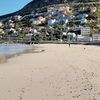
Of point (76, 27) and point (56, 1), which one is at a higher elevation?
point (56, 1)

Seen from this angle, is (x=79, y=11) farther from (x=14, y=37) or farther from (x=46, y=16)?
(x=14, y=37)

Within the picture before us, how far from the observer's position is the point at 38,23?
151 m

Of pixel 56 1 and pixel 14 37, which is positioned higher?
pixel 56 1

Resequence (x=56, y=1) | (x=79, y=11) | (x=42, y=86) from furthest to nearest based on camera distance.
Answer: (x=56, y=1) < (x=79, y=11) < (x=42, y=86)

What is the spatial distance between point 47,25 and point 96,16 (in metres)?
19.9

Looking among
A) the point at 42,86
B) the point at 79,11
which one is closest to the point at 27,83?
the point at 42,86

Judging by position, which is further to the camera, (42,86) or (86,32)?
(86,32)

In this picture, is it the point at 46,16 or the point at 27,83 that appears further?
the point at 46,16

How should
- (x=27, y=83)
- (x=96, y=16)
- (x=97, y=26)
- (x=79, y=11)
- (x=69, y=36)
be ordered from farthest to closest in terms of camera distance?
(x=79, y=11), (x=96, y=16), (x=97, y=26), (x=69, y=36), (x=27, y=83)

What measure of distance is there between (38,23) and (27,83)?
13864 centimetres

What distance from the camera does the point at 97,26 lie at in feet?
421

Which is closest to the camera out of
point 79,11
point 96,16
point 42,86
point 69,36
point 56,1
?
point 42,86

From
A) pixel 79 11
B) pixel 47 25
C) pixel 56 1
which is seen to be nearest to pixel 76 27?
pixel 47 25

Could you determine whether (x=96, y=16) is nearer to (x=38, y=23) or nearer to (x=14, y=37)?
(x=38, y=23)
